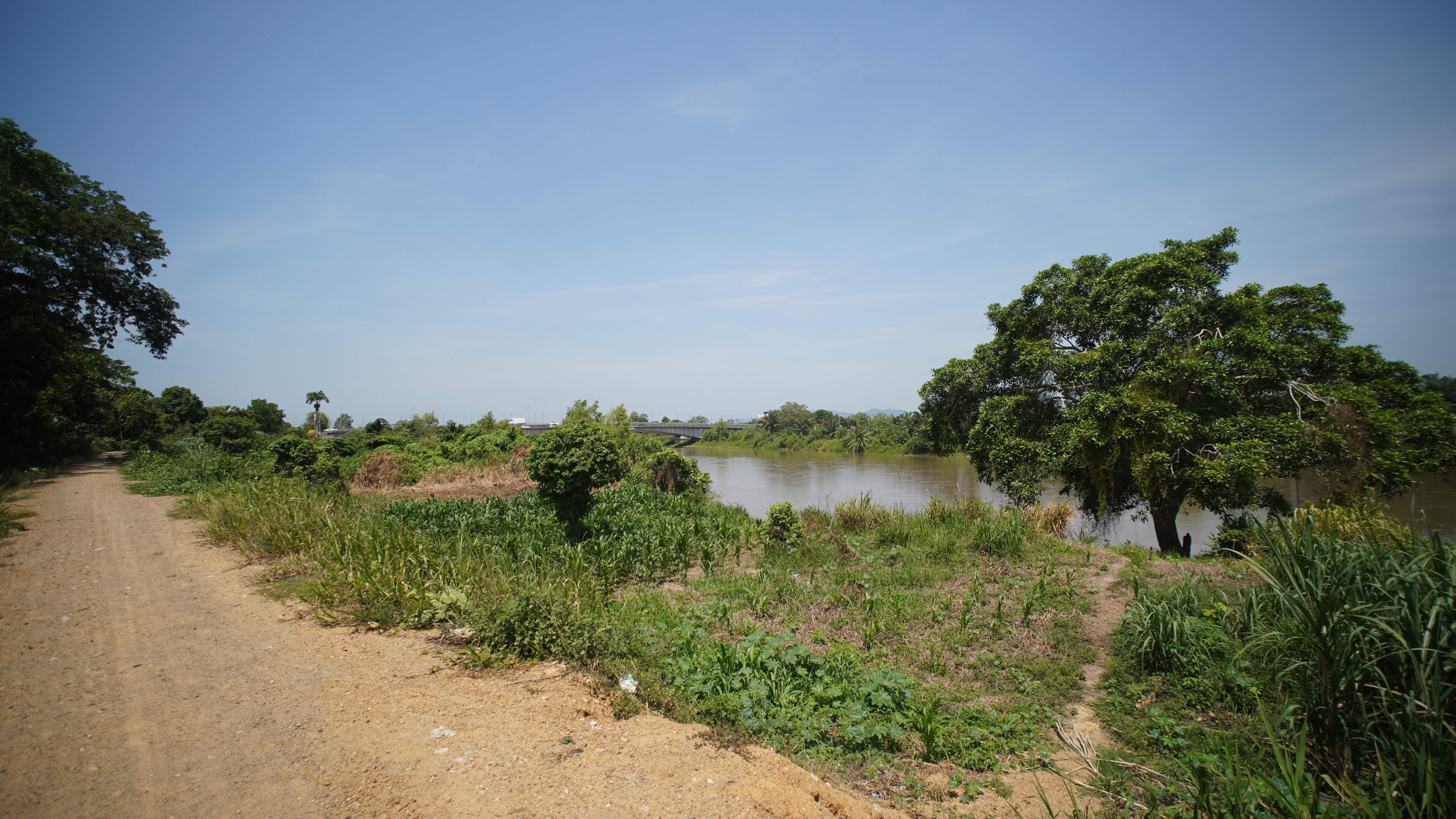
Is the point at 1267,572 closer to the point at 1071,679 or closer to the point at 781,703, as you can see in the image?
the point at 1071,679

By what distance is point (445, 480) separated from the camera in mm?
16703

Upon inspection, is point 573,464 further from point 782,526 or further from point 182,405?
point 182,405

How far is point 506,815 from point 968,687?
3.35m

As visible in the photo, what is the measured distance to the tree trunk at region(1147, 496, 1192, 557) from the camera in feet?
32.8

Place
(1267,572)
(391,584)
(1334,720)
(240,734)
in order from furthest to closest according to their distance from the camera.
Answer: (391,584), (240,734), (1267,572), (1334,720)

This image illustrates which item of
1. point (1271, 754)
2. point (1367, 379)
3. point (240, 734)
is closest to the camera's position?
point (1271, 754)

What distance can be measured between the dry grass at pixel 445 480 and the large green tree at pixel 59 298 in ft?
25.6

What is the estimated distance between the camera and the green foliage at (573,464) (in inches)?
317

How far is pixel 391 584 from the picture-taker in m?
5.50

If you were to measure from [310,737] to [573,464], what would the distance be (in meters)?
4.91

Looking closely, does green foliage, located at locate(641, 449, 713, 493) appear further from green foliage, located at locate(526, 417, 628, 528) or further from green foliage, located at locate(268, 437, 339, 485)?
green foliage, located at locate(268, 437, 339, 485)

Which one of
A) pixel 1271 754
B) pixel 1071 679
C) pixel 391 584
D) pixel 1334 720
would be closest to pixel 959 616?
pixel 1071 679

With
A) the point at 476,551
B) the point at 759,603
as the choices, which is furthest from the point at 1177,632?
the point at 476,551

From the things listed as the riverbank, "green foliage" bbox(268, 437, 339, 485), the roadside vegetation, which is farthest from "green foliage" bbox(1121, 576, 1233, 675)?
"green foliage" bbox(268, 437, 339, 485)
